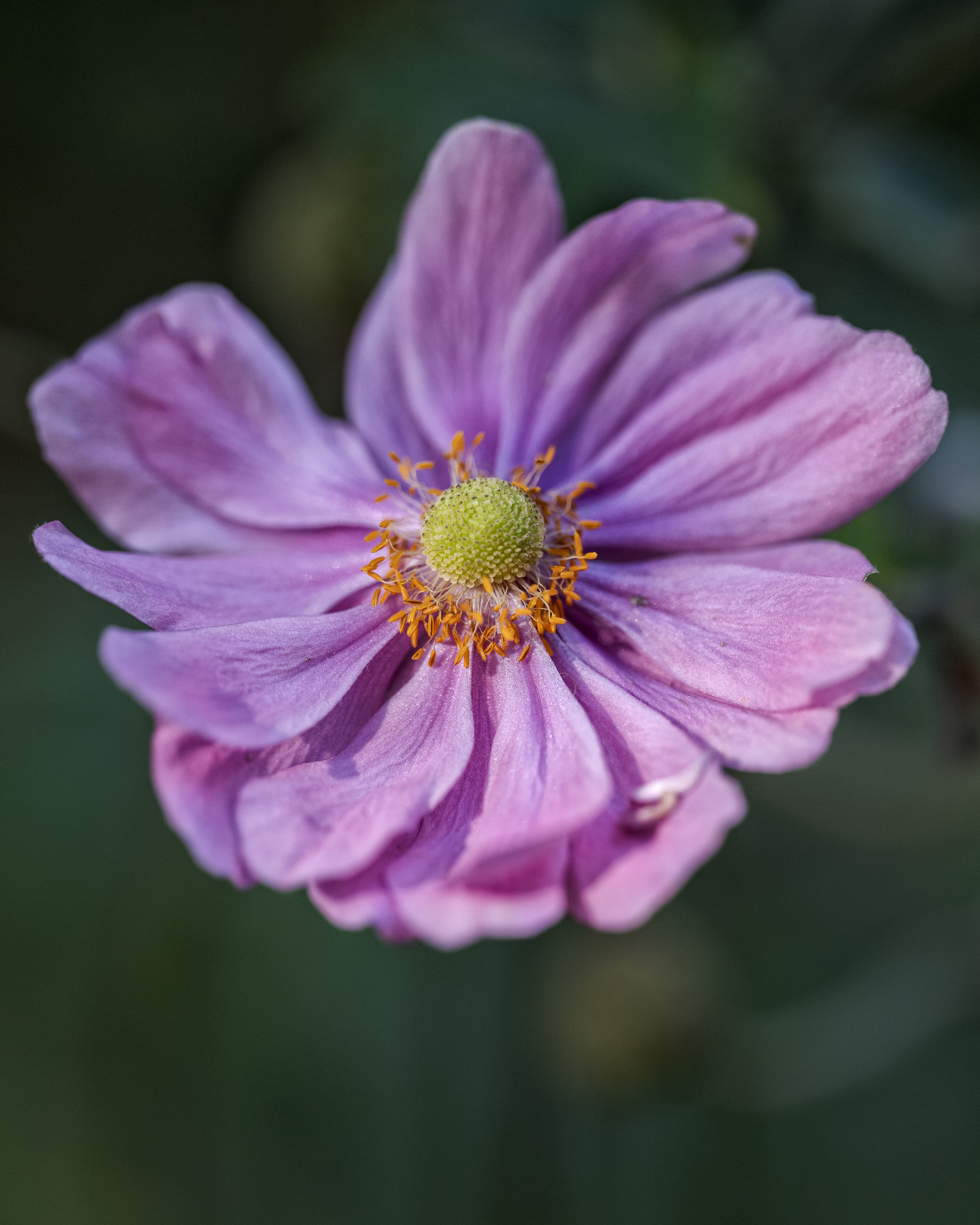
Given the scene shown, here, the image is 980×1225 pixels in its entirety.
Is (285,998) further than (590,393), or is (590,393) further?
(285,998)

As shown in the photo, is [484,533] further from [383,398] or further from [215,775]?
[215,775]

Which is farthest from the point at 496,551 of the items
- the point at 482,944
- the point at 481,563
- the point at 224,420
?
the point at 482,944

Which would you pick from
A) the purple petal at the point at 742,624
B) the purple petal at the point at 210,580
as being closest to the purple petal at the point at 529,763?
the purple petal at the point at 742,624

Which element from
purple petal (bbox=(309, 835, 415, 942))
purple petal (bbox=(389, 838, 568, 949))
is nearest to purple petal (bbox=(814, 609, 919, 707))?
purple petal (bbox=(389, 838, 568, 949))

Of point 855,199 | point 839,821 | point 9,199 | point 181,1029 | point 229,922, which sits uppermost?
point 855,199

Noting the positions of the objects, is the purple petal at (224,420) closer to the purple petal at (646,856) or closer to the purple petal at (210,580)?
the purple petal at (210,580)

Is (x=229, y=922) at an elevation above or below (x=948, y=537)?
below

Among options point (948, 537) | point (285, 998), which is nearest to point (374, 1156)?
point (285, 998)

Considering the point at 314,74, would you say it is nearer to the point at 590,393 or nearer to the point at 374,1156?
the point at 590,393
